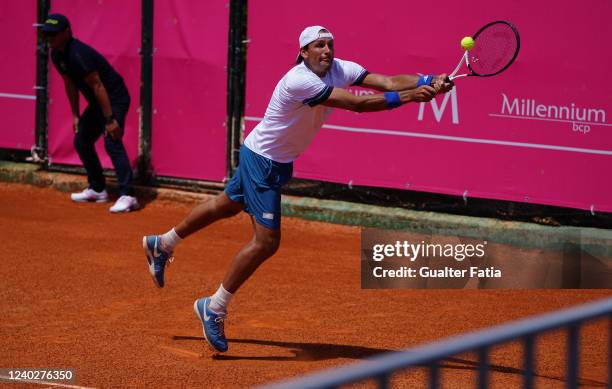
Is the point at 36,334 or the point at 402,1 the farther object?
the point at 402,1

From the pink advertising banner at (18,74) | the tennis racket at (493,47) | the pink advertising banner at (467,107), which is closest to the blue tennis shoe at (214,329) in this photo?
the tennis racket at (493,47)

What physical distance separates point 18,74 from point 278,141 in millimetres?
6075

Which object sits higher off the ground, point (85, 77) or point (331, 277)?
point (85, 77)

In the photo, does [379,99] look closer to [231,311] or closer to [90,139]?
[231,311]

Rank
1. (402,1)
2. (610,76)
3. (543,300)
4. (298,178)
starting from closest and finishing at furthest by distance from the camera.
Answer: (543,300)
(610,76)
(402,1)
(298,178)

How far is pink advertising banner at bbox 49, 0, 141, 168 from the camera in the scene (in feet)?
35.9

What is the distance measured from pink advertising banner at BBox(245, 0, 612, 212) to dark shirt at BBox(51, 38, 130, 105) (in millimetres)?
1302

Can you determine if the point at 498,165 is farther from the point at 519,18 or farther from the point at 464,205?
the point at 519,18

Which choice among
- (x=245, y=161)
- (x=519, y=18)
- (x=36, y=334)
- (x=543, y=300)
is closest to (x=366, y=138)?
(x=519, y=18)

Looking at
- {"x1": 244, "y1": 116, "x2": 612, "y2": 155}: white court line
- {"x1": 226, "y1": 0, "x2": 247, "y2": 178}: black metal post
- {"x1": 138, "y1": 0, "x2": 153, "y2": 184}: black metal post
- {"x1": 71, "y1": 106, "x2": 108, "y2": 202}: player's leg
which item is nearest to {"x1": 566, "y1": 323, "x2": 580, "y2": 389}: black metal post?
{"x1": 244, "y1": 116, "x2": 612, "y2": 155}: white court line

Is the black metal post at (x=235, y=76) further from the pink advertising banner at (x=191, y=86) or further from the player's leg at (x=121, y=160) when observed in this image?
the player's leg at (x=121, y=160)

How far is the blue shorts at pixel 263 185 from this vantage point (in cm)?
629

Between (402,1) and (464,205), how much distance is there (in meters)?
1.93

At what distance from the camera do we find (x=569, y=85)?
9.12m
